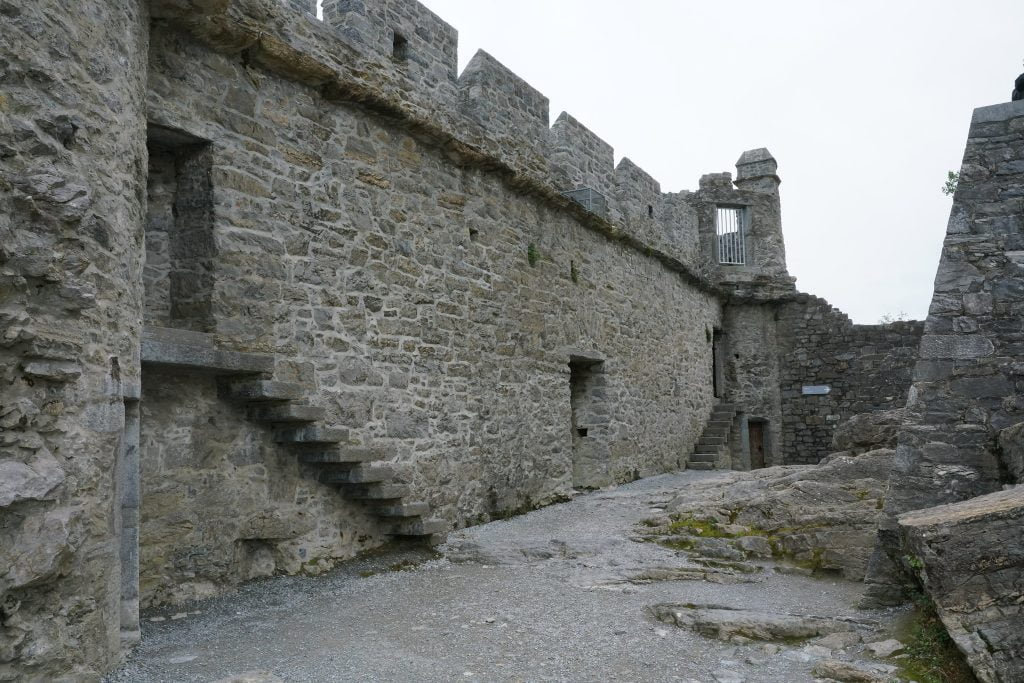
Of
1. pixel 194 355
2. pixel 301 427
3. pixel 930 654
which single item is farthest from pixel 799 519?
pixel 194 355

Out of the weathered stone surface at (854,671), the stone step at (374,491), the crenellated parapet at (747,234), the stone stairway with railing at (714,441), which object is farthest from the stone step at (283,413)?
the crenellated parapet at (747,234)

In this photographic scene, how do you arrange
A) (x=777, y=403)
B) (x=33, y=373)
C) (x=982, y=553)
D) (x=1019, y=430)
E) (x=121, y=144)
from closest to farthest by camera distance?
(x=33, y=373), (x=982, y=553), (x=121, y=144), (x=1019, y=430), (x=777, y=403)

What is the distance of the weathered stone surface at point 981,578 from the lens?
11.0 feet

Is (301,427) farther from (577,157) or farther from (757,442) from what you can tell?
(757,442)

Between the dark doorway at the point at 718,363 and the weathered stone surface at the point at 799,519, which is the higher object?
the dark doorway at the point at 718,363

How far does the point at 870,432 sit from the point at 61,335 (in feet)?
25.6

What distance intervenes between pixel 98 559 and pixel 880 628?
417 cm

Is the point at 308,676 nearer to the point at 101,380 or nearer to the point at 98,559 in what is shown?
the point at 98,559

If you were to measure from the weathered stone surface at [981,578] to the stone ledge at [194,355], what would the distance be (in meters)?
4.32

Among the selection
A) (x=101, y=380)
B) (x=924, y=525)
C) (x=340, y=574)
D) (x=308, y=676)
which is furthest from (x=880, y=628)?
(x=101, y=380)

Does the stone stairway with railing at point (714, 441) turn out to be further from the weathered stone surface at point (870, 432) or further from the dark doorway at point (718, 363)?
the weathered stone surface at point (870, 432)

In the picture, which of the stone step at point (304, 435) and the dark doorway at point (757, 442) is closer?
the stone step at point (304, 435)

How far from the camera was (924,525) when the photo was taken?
3.77 m

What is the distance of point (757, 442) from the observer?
57.0ft
